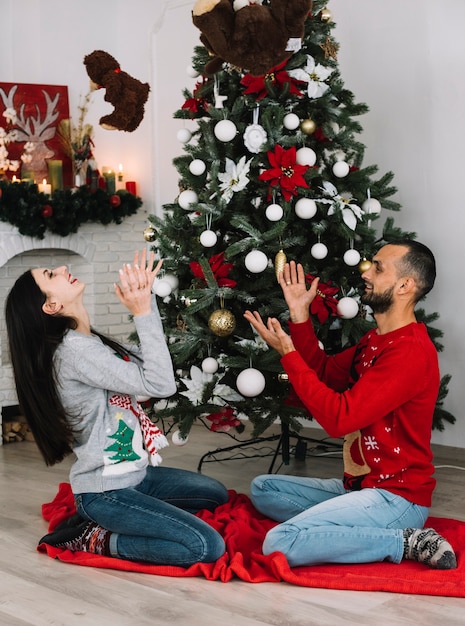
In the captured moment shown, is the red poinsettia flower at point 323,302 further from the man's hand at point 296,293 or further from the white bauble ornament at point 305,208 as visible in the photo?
the man's hand at point 296,293

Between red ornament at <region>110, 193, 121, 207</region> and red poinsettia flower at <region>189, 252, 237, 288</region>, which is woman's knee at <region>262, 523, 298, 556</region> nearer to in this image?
red poinsettia flower at <region>189, 252, 237, 288</region>

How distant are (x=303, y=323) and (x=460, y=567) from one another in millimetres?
883

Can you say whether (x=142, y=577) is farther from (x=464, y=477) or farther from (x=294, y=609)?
(x=464, y=477)

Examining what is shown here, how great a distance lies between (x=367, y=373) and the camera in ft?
8.14

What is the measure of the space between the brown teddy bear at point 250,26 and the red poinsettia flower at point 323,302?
3.98ft

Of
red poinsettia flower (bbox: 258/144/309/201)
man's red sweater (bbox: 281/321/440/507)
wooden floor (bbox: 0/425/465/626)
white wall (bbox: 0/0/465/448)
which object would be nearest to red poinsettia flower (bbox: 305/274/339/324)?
red poinsettia flower (bbox: 258/144/309/201)

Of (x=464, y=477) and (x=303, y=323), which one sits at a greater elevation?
(x=303, y=323)

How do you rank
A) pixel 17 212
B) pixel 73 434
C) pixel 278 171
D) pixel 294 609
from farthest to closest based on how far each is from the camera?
A: pixel 17 212 → pixel 278 171 → pixel 73 434 → pixel 294 609

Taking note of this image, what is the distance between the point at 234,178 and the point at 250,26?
1.23m

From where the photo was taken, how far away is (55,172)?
16.3 ft

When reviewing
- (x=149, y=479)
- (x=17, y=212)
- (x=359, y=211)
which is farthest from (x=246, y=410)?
(x=17, y=212)

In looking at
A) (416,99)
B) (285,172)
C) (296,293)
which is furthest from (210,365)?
(416,99)

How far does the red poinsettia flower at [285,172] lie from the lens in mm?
3330

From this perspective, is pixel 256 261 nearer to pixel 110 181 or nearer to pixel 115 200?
pixel 115 200
